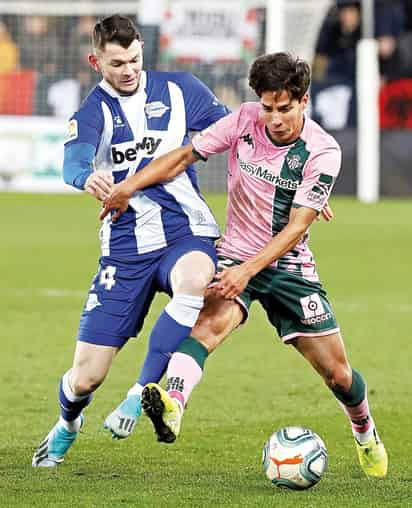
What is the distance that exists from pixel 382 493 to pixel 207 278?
3.78 ft

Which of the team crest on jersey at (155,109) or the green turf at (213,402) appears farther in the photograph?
the team crest on jersey at (155,109)

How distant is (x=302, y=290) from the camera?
6.21 meters

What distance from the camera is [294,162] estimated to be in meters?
6.16

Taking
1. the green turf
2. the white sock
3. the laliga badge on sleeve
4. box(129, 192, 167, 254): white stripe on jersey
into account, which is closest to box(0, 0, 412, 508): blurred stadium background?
the green turf

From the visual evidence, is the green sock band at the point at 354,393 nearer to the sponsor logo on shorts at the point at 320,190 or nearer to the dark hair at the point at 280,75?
the sponsor logo on shorts at the point at 320,190

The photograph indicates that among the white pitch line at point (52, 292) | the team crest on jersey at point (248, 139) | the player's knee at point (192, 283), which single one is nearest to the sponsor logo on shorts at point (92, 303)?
the player's knee at point (192, 283)

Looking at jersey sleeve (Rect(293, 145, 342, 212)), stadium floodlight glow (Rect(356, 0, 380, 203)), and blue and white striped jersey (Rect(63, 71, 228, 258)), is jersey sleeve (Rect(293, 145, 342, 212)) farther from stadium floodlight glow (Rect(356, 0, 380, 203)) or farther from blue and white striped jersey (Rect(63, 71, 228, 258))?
stadium floodlight glow (Rect(356, 0, 380, 203))

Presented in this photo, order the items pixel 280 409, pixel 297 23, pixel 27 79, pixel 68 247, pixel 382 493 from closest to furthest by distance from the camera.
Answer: pixel 382 493
pixel 280 409
pixel 68 247
pixel 297 23
pixel 27 79

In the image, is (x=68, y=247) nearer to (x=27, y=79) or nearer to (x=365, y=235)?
(x=365, y=235)

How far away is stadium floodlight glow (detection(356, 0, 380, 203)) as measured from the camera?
22.2 meters

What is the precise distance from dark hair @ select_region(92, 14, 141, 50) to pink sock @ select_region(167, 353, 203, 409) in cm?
143

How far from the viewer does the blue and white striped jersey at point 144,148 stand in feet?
21.3

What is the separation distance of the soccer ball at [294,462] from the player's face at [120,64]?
1.75m

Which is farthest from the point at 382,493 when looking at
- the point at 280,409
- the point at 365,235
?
the point at 365,235
